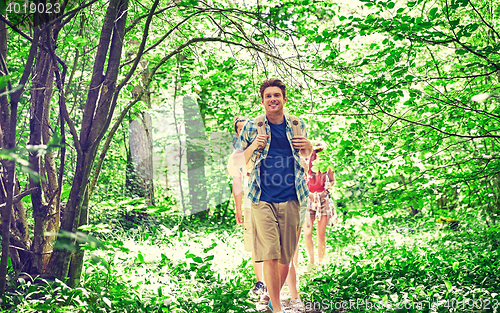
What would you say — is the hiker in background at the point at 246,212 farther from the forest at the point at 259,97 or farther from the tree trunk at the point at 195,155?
the tree trunk at the point at 195,155

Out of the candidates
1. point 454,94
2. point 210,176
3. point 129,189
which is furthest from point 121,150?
point 454,94

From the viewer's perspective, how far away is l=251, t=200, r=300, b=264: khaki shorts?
3184mm

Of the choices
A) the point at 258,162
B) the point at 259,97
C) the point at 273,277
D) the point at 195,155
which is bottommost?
the point at 273,277

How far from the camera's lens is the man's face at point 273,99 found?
11.3 feet

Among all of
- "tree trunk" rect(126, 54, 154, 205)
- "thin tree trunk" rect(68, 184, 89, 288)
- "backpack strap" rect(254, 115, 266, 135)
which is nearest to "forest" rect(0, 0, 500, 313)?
"thin tree trunk" rect(68, 184, 89, 288)

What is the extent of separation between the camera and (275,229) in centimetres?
322

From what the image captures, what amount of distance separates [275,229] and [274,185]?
388mm

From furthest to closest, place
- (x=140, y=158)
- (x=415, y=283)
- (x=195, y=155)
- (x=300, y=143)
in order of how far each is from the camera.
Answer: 1. (x=195, y=155)
2. (x=140, y=158)
3. (x=415, y=283)
4. (x=300, y=143)

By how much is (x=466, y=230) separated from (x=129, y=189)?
7.30 m

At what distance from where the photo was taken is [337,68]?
3553mm

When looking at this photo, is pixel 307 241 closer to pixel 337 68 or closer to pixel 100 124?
pixel 337 68

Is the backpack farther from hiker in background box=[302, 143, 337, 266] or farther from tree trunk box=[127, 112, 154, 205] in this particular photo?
tree trunk box=[127, 112, 154, 205]
